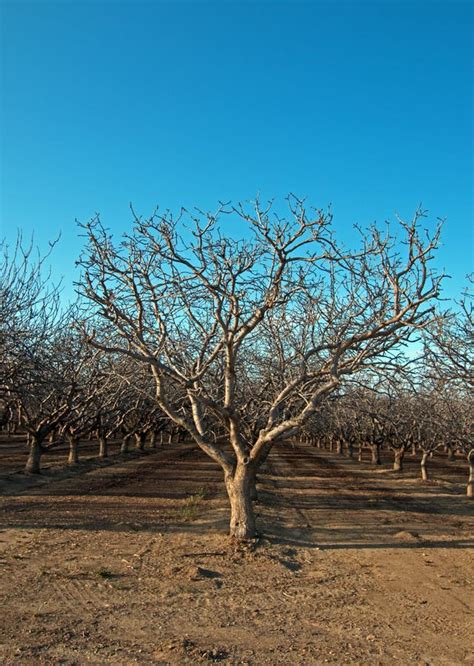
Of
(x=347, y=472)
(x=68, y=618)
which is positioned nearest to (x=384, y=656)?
(x=68, y=618)

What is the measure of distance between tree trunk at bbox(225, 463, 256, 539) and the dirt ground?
35 centimetres

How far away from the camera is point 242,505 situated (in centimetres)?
941

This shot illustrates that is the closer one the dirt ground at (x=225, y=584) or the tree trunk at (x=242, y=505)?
the dirt ground at (x=225, y=584)

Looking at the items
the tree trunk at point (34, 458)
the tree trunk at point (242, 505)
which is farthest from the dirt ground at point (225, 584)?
the tree trunk at point (34, 458)

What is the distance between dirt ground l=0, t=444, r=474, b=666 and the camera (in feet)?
16.6

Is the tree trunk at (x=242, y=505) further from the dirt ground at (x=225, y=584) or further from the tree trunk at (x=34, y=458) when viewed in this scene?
the tree trunk at (x=34, y=458)

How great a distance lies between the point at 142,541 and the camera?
31.8 ft

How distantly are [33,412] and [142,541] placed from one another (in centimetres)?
1332

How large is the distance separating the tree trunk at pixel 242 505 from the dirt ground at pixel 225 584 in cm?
35

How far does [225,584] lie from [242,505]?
7.61ft

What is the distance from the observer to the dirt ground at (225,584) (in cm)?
506

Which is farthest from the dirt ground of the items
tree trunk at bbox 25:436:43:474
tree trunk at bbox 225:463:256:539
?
tree trunk at bbox 25:436:43:474

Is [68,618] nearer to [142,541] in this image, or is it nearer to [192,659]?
[192,659]

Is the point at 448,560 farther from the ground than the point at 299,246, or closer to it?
closer to it
